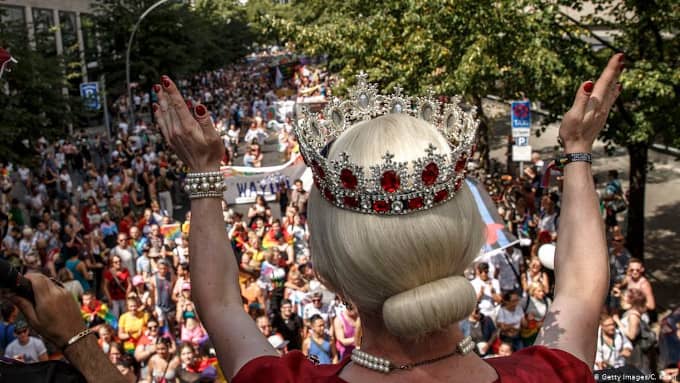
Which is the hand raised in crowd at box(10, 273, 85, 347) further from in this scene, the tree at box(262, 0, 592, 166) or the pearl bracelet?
the tree at box(262, 0, 592, 166)

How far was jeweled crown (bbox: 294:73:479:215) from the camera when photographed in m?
1.62

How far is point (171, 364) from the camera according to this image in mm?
7664

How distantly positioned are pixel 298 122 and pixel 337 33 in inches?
600

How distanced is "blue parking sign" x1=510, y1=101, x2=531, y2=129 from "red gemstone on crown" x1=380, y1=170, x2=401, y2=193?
492 inches

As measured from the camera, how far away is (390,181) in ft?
5.38

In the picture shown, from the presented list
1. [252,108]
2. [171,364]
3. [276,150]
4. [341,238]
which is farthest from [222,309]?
[252,108]

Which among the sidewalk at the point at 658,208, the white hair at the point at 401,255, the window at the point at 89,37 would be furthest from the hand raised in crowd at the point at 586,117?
the window at the point at 89,37

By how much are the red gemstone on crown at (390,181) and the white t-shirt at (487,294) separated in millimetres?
6610

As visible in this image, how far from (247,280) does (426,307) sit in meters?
7.96

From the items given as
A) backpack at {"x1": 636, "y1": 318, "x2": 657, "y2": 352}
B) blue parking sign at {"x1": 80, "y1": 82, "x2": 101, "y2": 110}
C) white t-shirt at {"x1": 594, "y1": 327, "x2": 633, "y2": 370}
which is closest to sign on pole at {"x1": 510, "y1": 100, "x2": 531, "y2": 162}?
backpack at {"x1": 636, "y1": 318, "x2": 657, "y2": 352}

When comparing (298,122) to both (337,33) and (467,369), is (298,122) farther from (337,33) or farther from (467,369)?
(337,33)

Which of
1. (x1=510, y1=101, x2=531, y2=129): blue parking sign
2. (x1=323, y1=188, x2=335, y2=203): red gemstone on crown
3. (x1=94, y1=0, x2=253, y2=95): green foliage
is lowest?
(x1=510, y1=101, x2=531, y2=129): blue parking sign

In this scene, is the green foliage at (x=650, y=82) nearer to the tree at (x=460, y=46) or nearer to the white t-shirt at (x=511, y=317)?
the tree at (x=460, y=46)

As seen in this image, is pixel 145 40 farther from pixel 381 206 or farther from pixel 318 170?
pixel 381 206
